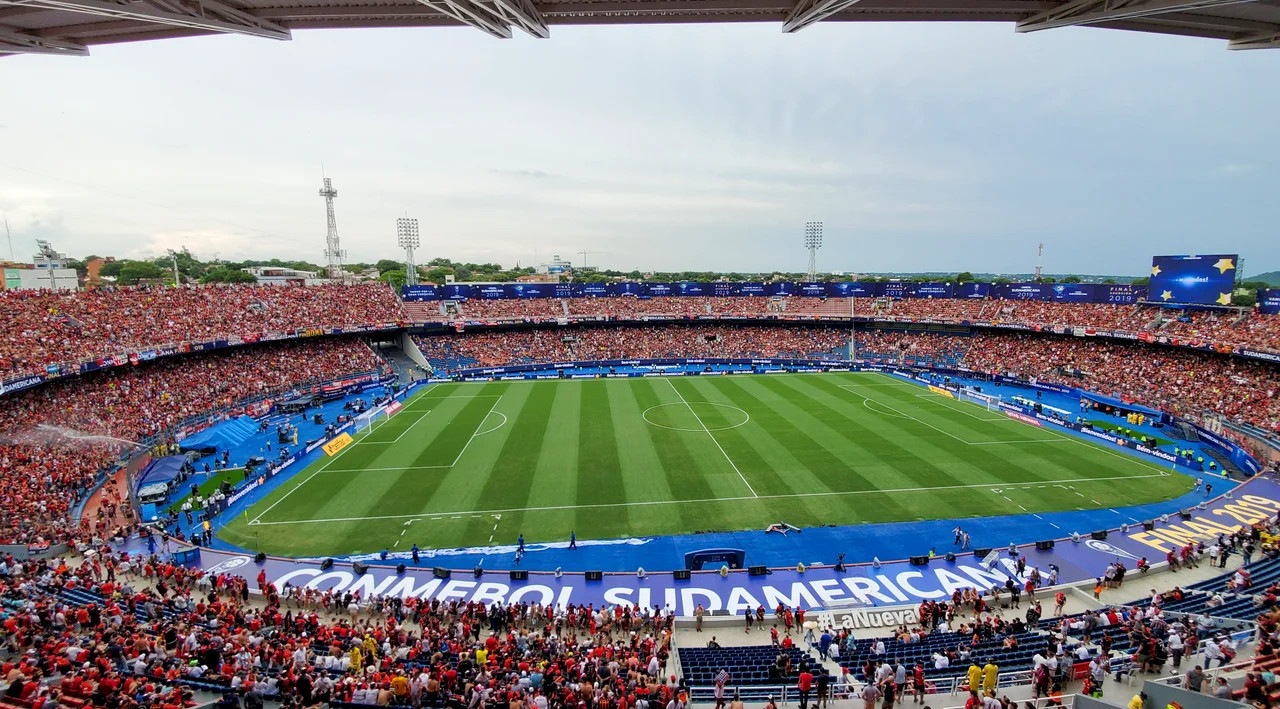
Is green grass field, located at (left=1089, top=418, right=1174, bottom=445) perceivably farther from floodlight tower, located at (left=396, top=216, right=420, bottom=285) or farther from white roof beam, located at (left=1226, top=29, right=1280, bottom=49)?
floodlight tower, located at (left=396, top=216, right=420, bottom=285)

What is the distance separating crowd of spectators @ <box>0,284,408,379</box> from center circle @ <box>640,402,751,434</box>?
31.9m

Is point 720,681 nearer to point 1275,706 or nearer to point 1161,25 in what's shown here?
point 1275,706

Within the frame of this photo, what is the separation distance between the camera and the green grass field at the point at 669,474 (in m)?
23.8

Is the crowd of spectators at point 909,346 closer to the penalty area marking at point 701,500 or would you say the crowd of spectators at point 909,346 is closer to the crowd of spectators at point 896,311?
the crowd of spectators at point 896,311

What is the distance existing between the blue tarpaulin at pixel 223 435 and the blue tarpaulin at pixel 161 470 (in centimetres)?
165

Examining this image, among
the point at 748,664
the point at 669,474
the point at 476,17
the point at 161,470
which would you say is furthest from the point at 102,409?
the point at 748,664

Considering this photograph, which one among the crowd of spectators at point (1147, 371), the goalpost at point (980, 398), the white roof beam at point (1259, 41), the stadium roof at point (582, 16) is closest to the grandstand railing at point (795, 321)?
the crowd of spectators at point (1147, 371)

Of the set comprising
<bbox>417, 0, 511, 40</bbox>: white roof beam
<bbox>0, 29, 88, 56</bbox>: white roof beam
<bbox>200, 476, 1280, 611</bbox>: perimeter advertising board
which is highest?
<bbox>417, 0, 511, 40</bbox>: white roof beam

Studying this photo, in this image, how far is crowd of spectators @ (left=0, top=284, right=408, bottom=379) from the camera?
32.8m

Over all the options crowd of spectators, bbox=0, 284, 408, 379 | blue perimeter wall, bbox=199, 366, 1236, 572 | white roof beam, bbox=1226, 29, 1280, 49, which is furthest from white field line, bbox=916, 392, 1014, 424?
crowd of spectators, bbox=0, 284, 408, 379

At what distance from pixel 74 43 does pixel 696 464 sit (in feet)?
87.0

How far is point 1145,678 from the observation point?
11.7 metres

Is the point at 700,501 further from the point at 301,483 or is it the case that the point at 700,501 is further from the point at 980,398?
the point at 980,398

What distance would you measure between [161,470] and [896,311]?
6684cm
